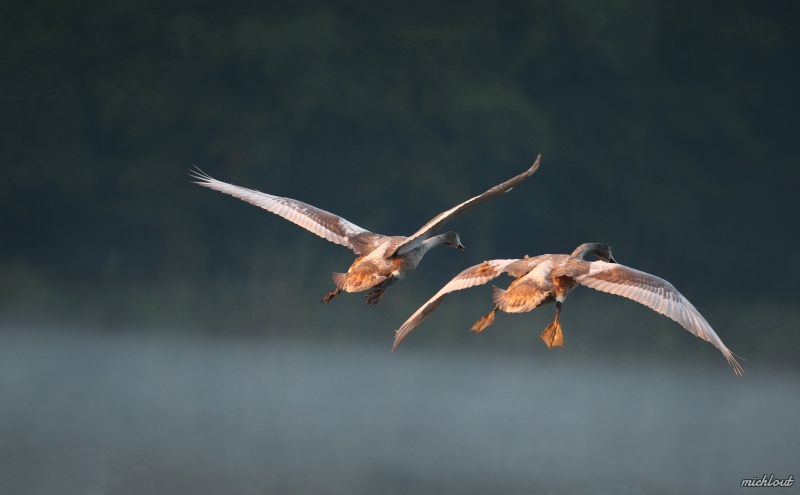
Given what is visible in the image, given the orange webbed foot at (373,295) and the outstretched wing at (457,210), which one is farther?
the orange webbed foot at (373,295)

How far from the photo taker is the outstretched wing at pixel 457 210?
170 inches

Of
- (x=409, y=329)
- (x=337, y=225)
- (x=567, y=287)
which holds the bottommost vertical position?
(x=409, y=329)

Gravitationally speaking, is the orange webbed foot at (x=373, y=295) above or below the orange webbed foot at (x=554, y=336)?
above

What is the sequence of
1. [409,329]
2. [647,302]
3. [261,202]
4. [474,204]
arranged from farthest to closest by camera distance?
1. [261,202]
2. [409,329]
3. [647,302]
4. [474,204]

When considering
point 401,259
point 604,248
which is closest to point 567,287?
point 604,248

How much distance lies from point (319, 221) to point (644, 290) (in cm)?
273

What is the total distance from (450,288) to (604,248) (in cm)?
140

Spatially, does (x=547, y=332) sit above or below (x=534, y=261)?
below

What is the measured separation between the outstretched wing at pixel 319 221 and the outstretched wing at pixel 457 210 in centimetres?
49

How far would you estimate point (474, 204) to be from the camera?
472 centimetres

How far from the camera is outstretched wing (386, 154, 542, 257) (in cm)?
433

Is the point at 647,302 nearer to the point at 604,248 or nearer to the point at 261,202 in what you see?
the point at 604,248

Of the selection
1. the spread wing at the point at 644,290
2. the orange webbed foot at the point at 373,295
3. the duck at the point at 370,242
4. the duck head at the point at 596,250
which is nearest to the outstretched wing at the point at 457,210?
the duck at the point at 370,242

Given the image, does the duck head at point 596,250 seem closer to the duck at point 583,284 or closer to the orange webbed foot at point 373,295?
the duck at point 583,284
